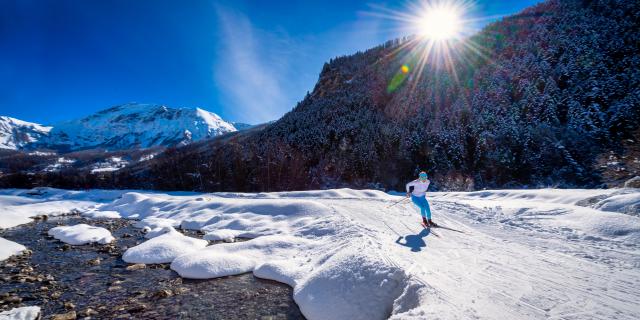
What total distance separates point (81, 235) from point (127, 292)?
31.9ft

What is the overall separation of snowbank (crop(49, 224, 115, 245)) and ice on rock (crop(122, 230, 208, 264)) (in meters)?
4.43

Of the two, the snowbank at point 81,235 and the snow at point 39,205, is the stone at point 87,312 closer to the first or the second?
the snowbank at point 81,235

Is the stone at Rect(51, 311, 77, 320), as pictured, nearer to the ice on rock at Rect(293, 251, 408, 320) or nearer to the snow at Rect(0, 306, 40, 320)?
the snow at Rect(0, 306, 40, 320)

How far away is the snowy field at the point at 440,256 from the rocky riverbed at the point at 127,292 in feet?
1.66

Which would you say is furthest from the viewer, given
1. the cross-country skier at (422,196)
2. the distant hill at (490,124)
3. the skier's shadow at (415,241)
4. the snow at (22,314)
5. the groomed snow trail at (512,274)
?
the distant hill at (490,124)

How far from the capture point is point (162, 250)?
11.0 m

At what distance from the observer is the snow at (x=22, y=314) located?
6.52m


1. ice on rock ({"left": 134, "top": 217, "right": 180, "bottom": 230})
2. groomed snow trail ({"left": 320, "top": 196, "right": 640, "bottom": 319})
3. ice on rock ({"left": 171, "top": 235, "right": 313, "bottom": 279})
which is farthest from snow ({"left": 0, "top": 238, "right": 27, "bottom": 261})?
groomed snow trail ({"left": 320, "top": 196, "right": 640, "bottom": 319})

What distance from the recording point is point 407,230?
11.0m

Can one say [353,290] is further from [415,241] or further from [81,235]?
[81,235]

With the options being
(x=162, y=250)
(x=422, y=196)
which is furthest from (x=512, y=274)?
(x=162, y=250)

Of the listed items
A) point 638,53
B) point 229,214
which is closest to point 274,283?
point 229,214

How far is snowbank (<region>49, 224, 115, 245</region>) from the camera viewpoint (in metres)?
14.3

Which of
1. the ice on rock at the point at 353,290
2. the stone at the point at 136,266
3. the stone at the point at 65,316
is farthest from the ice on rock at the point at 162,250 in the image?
the ice on rock at the point at 353,290
